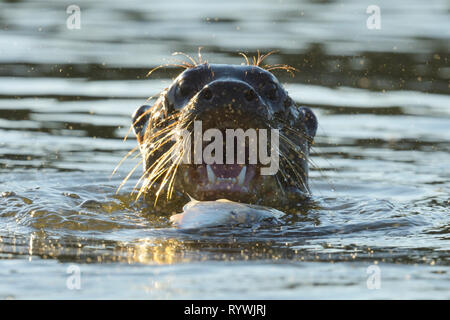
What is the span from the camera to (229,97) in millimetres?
6441

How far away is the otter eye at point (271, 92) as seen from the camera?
715 centimetres

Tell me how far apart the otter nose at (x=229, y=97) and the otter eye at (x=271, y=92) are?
61cm

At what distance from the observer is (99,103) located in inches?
484

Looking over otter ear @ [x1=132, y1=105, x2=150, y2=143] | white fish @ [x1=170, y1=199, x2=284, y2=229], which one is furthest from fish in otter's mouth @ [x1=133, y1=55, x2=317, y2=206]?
otter ear @ [x1=132, y1=105, x2=150, y2=143]

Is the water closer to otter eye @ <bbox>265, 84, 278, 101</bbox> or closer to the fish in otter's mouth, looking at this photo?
the fish in otter's mouth

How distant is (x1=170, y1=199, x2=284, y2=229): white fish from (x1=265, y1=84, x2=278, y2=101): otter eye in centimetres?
89

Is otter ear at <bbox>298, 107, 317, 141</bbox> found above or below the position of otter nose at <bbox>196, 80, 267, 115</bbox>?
below

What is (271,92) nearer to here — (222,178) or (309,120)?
(222,178)

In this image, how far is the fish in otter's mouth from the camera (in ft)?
21.4

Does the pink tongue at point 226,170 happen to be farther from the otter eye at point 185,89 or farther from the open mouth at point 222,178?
the otter eye at point 185,89

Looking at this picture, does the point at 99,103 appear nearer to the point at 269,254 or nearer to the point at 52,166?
the point at 52,166

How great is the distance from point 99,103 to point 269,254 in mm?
6641

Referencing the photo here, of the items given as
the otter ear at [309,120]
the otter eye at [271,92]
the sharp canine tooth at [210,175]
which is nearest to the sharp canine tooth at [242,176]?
the sharp canine tooth at [210,175]

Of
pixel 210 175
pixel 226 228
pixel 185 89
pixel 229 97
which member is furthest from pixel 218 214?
pixel 185 89
